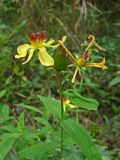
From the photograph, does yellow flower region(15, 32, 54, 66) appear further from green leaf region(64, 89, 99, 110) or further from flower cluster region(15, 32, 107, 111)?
green leaf region(64, 89, 99, 110)

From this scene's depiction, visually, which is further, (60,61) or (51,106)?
(51,106)

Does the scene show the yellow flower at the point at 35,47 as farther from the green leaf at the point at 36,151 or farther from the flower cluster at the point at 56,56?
the green leaf at the point at 36,151

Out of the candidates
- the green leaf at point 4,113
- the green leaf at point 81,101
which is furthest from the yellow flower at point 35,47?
the green leaf at point 4,113

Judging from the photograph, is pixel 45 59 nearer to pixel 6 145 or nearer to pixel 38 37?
pixel 38 37

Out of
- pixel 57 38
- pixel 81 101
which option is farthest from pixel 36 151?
pixel 57 38

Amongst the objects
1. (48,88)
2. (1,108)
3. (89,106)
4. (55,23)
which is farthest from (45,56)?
(55,23)

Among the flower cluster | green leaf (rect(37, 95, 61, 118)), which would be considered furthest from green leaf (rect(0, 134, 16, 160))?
the flower cluster

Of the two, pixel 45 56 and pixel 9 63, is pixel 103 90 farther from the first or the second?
pixel 45 56
